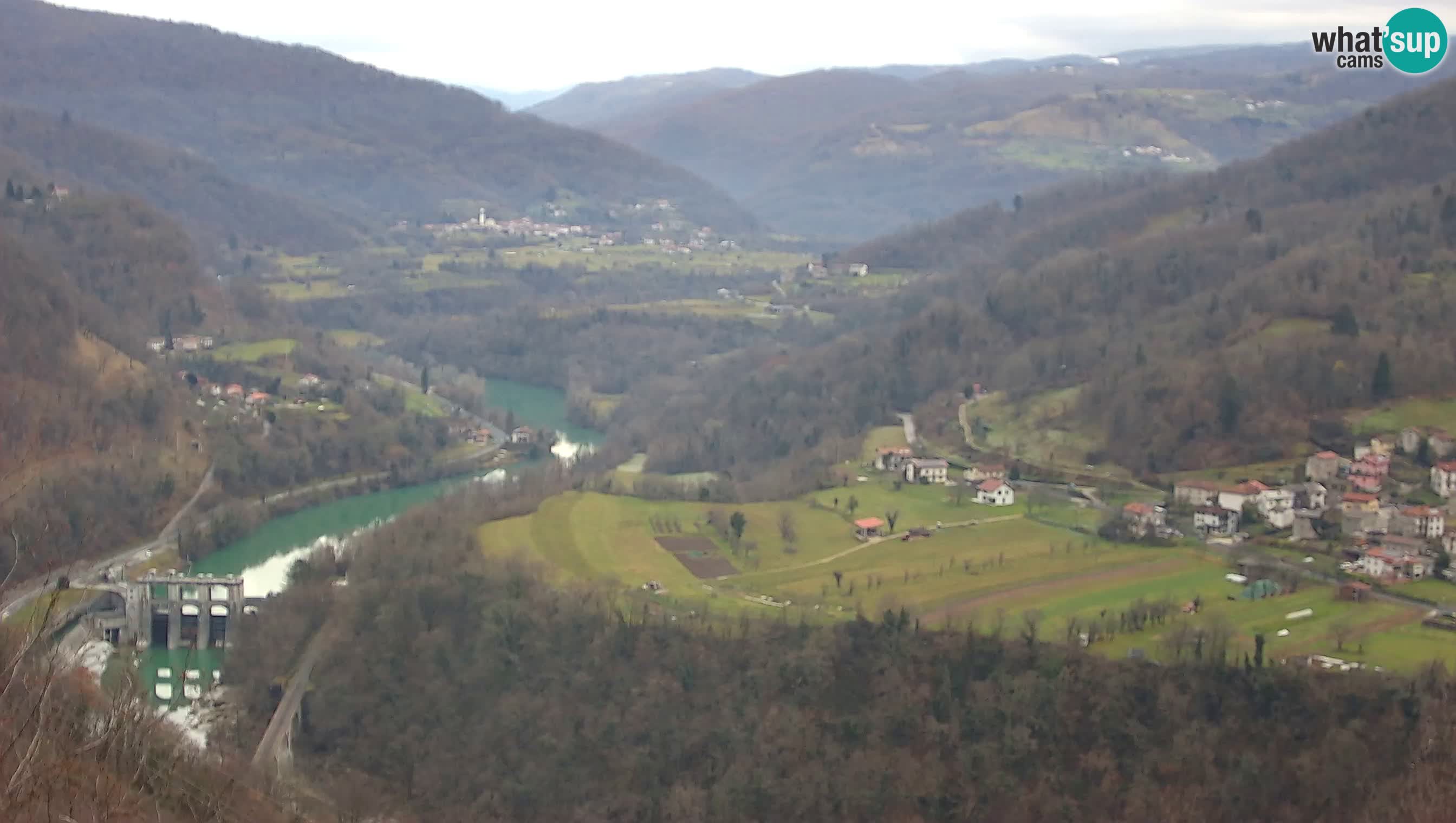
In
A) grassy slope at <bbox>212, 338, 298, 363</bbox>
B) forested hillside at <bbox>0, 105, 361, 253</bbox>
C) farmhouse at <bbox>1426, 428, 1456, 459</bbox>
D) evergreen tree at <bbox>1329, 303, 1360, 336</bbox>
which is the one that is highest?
forested hillside at <bbox>0, 105, 361, 253</bbox>

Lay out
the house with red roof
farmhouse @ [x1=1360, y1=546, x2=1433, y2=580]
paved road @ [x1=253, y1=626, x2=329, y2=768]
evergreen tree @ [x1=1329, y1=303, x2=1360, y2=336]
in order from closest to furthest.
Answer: farmhouse @ [x1=1360, y1=546, x2=1433, y2=580] → paved road @ [x1=253, y1=626, x2=329, y2=768] → the house with red roof → evergreen tree @ [x1=1329, y1=303, x2=1360, y2=336]

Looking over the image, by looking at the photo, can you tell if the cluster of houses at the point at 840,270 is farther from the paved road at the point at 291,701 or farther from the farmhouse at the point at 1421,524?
the paved road at the point at 291,701

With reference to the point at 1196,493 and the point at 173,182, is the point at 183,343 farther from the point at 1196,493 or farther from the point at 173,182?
the point at 1196,493

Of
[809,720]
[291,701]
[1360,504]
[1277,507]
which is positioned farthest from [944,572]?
[291,701]

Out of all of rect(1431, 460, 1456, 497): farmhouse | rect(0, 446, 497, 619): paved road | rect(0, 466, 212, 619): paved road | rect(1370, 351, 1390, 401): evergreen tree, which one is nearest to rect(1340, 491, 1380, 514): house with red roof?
rect(1431, 460, 1456, 497): farmhouse

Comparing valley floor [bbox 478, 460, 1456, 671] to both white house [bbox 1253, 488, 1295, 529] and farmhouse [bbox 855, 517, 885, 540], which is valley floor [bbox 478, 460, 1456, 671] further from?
white house [bbox 1253, 488, 1295, 529]

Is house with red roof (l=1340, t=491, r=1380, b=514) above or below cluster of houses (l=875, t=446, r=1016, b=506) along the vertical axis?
above
